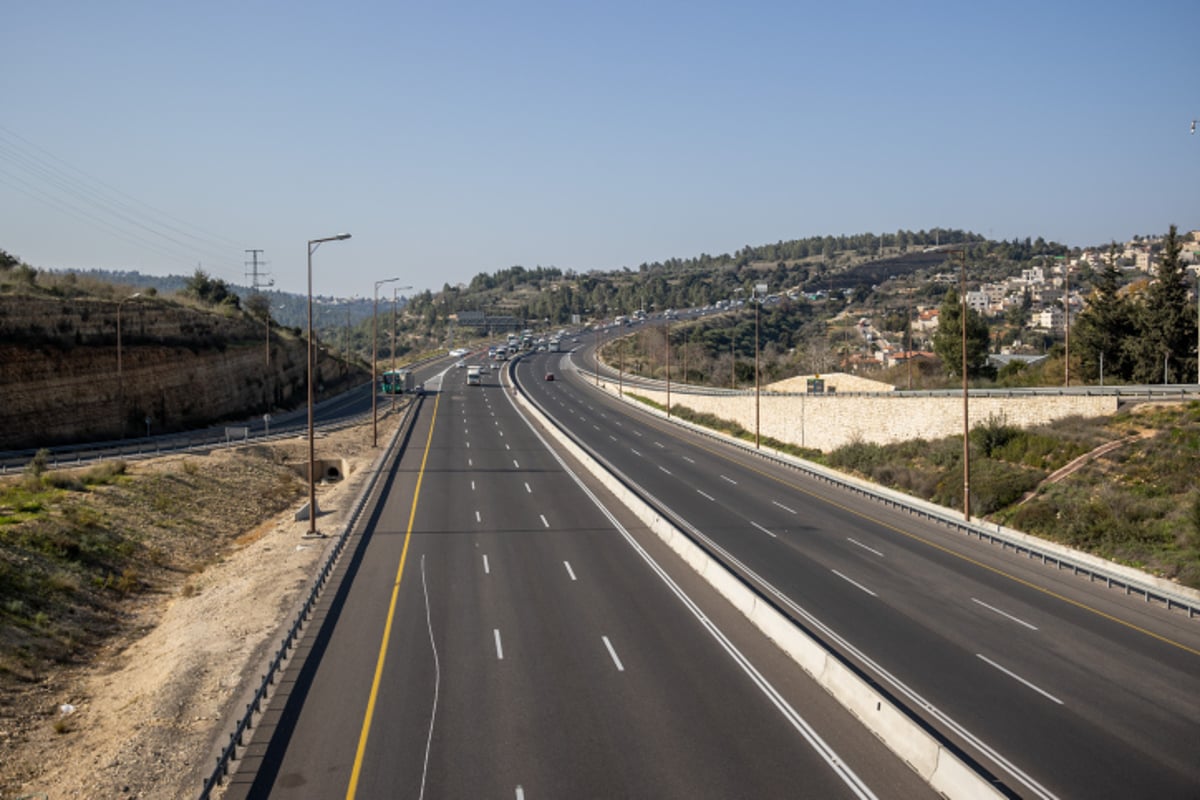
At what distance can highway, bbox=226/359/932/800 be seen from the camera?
40.6 feet

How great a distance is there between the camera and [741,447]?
188 ft

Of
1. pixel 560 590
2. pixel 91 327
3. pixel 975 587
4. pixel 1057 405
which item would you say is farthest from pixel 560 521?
pixel 91 327

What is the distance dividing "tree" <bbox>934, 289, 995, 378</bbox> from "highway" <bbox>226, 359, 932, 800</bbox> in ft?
181

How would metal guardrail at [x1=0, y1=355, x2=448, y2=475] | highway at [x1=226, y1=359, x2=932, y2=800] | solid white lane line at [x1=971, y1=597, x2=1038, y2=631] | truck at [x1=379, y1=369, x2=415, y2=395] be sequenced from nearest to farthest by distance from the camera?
1. highway at [x1=226, y1=359, x2=932, y2=800]
2. solid white lane line at [x1=971, y1=597, x2=1038, y2=631]
3. metal guardrail at [x1=0, y1=355, x2=448, y2=475]
4. truck at [x1=379, y1=369, x2=415, y2=395]

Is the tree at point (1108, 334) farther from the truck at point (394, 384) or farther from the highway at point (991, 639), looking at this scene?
the truck at point (394, 384)

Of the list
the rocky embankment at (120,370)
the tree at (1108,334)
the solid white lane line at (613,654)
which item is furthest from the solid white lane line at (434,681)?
the tree at (1108,334)

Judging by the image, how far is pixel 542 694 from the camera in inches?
614

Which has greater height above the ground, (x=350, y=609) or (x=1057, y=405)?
(x=1057, y=405)

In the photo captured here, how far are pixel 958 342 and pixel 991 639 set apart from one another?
60.9 m

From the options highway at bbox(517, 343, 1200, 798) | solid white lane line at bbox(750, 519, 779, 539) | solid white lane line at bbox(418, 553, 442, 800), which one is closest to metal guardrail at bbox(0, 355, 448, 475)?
solid white lane line at bbox(418, 553, 442, 800)

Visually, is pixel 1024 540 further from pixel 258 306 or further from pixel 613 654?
pixel 258 306

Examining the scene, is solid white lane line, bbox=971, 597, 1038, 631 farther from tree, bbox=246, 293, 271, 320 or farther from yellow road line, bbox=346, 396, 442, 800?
tree, bbox=246, 293, 271, 320

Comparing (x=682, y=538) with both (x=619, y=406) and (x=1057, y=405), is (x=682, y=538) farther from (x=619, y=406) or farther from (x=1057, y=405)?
(x=619, y=406)

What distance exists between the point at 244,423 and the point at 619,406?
33.4 m
